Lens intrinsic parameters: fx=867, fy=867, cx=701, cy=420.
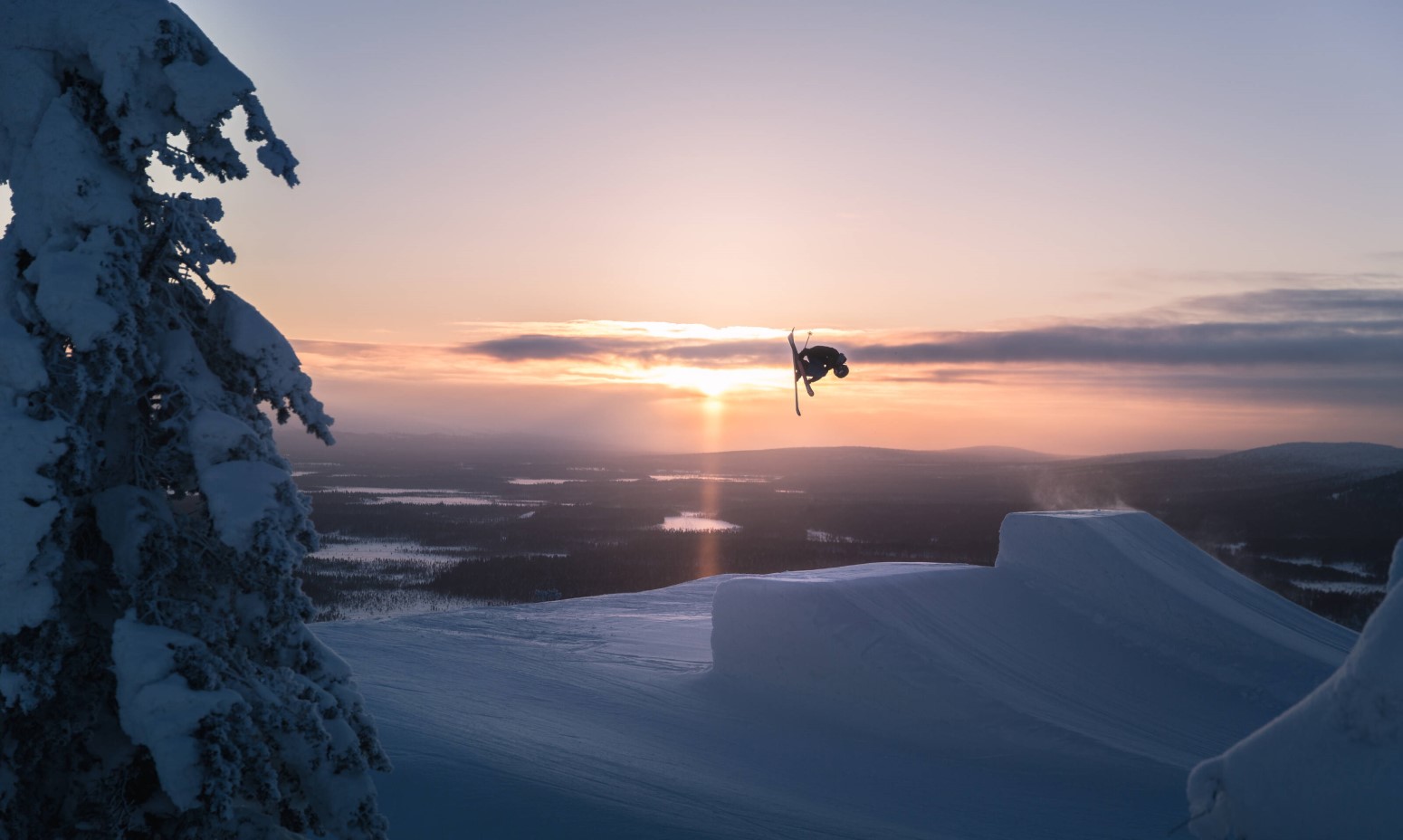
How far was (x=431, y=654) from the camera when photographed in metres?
16.4

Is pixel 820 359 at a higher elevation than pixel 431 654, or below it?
higher

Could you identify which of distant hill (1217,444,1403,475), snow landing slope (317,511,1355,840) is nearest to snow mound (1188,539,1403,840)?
snow landing slope (317,511,1355,840)

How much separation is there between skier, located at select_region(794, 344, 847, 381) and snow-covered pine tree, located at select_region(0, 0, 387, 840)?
9.65m

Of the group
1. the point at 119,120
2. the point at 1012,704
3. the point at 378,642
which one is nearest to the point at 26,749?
the point at 119,120

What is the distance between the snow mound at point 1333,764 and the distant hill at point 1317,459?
12496 centimetres

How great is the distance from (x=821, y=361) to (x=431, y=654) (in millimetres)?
9125

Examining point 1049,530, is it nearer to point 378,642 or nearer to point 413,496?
point 378,642

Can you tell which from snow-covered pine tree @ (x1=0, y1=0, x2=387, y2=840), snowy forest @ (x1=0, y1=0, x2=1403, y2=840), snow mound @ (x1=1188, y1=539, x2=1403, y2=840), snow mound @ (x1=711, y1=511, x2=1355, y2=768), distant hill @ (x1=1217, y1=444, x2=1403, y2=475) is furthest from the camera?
distant hill @ (x1=1217, y1=444, x2=1403, y2=475)

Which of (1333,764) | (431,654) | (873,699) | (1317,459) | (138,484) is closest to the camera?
(138,484)

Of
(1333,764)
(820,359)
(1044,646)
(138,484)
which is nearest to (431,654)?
(820,359)

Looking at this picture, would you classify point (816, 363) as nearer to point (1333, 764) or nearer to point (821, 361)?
point (821, 361)

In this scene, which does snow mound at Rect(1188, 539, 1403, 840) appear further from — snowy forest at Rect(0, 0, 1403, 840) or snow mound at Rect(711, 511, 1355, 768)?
snow mound at Rect(711, 511, 1355, 768)

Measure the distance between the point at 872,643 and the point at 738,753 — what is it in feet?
10.9

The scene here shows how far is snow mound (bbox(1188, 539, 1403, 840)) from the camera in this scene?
5906 mm
